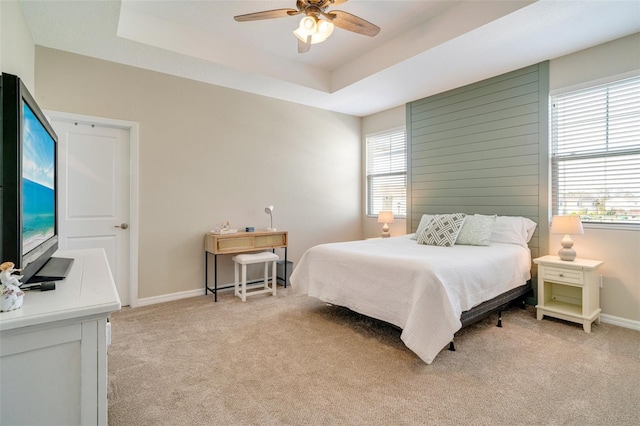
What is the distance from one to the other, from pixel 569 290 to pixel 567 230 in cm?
71

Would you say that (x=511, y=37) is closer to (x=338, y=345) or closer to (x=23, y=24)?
(x=338, y=345)

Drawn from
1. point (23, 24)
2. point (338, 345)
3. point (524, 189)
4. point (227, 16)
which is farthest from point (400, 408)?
point (23, 24)

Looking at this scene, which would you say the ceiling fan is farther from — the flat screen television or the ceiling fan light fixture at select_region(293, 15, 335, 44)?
the flat screen television

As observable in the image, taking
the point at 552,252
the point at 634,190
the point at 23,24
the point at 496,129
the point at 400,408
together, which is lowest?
the point at 400,408

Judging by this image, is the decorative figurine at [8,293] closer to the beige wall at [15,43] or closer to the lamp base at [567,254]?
the beige wall at [15,43]

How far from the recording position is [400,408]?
1738 mm

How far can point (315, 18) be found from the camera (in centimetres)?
231

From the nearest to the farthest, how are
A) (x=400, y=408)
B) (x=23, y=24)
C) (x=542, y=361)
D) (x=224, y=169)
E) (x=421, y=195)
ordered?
1. (x=400, y=408)
2. (x=542, y=361)
3. (x=23, y=24)
4. (x=224, y=169)
5. (x=421, y=195)

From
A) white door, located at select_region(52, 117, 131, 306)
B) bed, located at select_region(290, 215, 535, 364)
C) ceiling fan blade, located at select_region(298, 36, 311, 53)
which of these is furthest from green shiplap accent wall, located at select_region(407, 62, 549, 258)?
white door, located at select_region(52, 117, 131, 306)

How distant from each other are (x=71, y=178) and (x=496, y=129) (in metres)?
4.66

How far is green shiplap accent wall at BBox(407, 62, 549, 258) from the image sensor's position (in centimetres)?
341

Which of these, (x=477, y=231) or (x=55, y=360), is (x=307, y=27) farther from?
(x=477, y=231)

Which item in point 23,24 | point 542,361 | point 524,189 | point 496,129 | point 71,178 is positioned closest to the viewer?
point 542,361

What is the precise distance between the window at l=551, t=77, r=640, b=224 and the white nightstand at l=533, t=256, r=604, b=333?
0.55 metres
